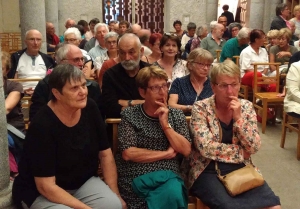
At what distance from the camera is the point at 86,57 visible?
5.39m

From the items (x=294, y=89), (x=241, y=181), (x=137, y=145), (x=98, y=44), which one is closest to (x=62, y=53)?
(x=137, y=145)

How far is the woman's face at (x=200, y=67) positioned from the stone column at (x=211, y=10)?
10070mm

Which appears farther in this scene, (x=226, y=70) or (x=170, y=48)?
(x=170, y=48)

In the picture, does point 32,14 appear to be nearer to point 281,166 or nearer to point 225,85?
point 281,166

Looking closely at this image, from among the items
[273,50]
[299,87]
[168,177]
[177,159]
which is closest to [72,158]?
[168,177]

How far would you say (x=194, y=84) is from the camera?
3.66m

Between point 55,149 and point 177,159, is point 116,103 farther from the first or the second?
point 55,149

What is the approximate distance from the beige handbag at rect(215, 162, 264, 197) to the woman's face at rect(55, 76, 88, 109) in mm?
997

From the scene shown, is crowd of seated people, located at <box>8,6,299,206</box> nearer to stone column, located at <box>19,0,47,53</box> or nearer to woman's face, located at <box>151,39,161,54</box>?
woman's face, located at <box>151,39,161,54</box>

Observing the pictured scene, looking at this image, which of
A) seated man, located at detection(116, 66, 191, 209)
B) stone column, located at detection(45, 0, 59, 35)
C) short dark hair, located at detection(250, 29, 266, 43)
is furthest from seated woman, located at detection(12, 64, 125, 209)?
stone column, located at detection(45, 0, 59, 35)

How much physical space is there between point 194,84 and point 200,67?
0.54 feet

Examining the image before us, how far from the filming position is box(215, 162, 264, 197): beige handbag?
2586 millimetres

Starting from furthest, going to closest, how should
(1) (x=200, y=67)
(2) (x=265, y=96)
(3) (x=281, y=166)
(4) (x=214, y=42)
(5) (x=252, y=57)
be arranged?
(4) (x=214, y=42) < (5) (x=252, y=57) < (2) (x=265, y=96) < (3) (x=281, y=166) < (1) (x=200, y=67)

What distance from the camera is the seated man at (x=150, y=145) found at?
2650mm
